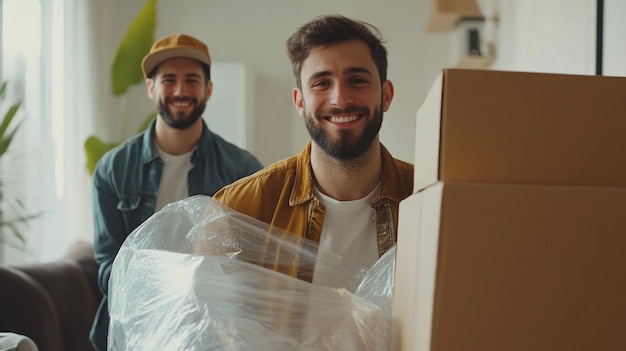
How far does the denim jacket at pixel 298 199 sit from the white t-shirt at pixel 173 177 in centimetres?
73

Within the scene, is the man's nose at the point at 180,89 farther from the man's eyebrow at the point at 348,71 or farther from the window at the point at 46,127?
the window at the point at 46,127

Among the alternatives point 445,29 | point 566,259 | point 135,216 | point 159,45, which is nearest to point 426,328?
point 566,259

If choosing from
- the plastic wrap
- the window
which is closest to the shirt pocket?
the plastic wrap

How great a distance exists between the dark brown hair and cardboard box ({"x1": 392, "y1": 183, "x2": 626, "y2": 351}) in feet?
2.71

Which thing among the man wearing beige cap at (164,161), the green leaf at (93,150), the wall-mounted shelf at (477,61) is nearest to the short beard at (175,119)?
the man wearing beige cap at (164,161)

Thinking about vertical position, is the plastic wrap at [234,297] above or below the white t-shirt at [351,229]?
below

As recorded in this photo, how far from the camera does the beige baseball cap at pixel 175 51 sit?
7.70ft

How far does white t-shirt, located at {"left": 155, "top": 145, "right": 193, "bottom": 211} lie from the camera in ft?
7.52

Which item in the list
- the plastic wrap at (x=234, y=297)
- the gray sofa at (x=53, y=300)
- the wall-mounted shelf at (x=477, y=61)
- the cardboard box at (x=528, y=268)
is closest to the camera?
the cardboard box at (x=528, y=268)

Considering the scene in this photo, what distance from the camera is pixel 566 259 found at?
0.84m

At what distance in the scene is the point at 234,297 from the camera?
1.10 meters

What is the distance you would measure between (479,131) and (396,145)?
3.74 meters

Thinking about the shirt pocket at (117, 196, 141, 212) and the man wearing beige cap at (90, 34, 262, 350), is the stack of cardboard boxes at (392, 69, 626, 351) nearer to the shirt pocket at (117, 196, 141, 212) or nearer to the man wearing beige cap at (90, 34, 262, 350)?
the man wearing beige cap at (90, 34, 262, 350)

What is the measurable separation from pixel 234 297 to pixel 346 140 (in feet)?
1.80
